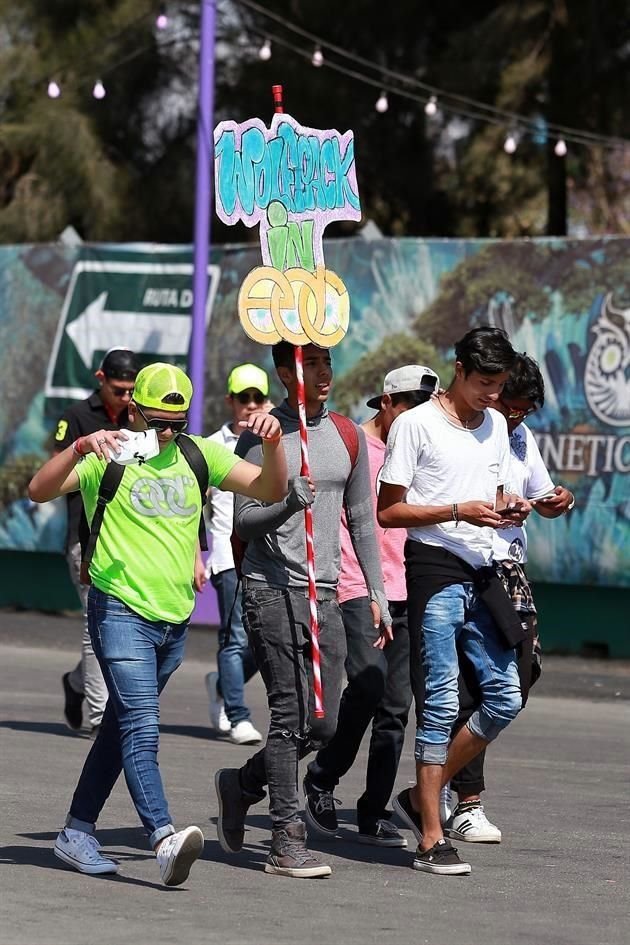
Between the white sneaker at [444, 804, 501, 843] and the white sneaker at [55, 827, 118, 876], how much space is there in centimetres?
164

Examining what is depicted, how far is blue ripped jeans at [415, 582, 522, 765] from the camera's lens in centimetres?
717

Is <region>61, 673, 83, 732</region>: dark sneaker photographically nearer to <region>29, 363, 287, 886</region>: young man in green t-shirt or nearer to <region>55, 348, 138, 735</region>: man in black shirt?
<region>55, 348, 138, 735</region>: man in black shirt

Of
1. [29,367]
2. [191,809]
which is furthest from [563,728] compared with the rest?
[29,367]

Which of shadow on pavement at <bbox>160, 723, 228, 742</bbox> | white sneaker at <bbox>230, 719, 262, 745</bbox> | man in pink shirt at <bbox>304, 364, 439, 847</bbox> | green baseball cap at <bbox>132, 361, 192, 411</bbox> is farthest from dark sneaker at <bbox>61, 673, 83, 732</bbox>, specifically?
green baseball cap at <bbox>132, 361, 192, 411</bbox>

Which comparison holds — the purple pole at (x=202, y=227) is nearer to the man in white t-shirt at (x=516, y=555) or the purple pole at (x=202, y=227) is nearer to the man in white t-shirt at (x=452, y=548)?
the man in white t-shirt at (x=516, y=555)

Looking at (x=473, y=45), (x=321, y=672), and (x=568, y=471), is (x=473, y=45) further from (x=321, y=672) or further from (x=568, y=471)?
(x=321, y=672)

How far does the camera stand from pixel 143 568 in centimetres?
675

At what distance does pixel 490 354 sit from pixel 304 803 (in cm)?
248

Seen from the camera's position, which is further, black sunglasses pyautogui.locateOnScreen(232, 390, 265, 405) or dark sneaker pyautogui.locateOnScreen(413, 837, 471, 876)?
black sunglasses pyautogui.locateOnScreen(232, 390, 265, 405)

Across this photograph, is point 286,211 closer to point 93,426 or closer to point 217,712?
point 93,426

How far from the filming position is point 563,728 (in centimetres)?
1197

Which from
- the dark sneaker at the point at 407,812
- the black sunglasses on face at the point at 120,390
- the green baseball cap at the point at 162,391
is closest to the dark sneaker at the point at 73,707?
the black sunglasses on face at the point at 120,390

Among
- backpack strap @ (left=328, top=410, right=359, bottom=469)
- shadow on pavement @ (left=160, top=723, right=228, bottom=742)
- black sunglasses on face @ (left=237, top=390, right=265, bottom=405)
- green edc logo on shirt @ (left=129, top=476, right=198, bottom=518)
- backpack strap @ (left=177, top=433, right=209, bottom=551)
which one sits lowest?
shadow on pavement @ (left=160, top=723, right=228, bottom=742)

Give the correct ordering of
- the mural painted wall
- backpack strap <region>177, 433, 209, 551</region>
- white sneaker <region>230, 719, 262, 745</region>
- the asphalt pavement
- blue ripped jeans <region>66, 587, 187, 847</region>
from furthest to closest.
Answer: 1. the mural painted wall
2. white sneaker <region>230, 719, 262, 745</region>
3. backpack strap <region>177, 433, 209, 551</region>
4. blue ripped jeans <region>66, 587, 187, 847</region>
5. the asphalt pavement
